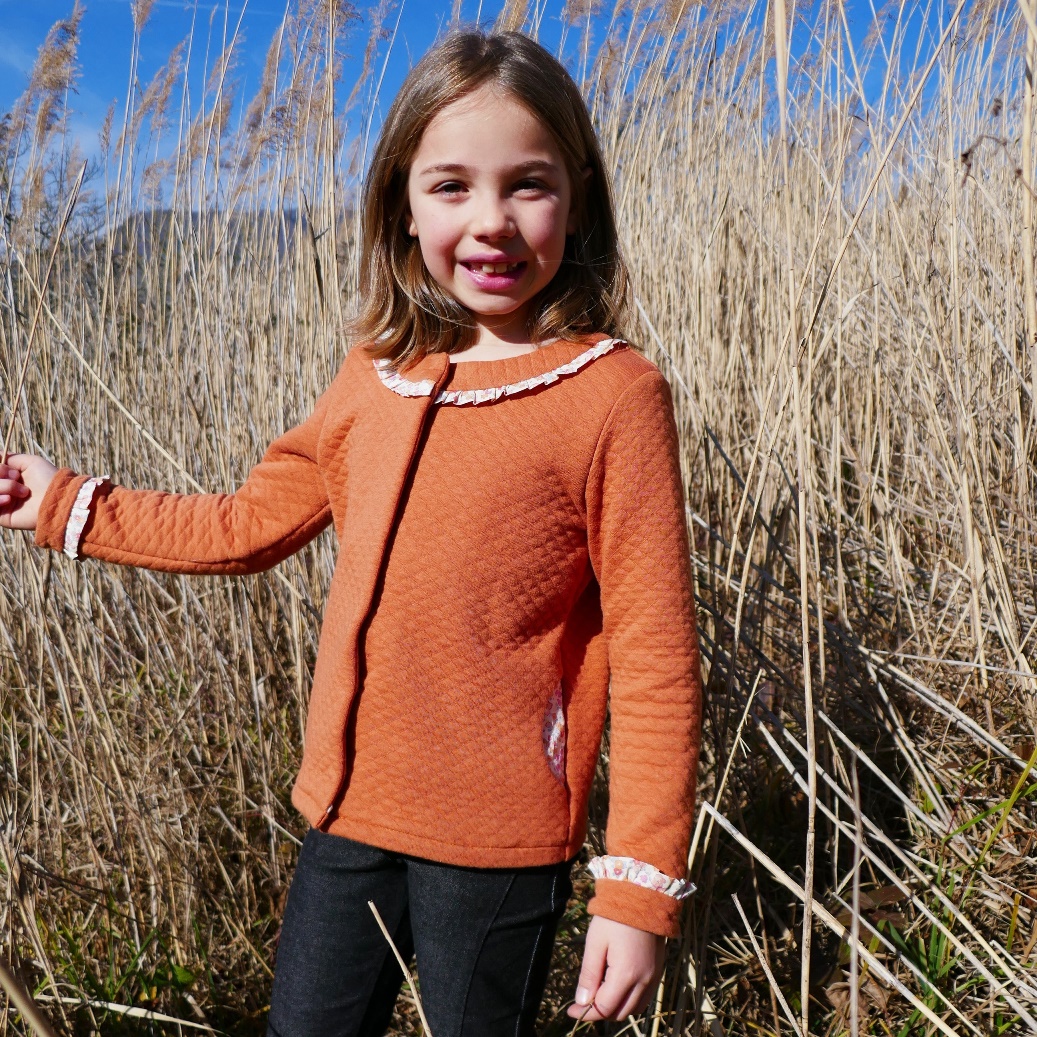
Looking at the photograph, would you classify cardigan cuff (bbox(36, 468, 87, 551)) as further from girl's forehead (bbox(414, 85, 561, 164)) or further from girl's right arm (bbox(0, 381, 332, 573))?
girl's forehead (bbox(414, 85, 561, 164))

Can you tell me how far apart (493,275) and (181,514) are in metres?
0.38

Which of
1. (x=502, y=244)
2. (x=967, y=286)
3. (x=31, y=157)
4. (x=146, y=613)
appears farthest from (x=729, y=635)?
(x=31, y=157)

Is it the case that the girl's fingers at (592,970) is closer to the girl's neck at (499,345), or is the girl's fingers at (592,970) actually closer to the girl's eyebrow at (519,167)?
the girl's neck at (499,345)

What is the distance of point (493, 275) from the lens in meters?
0.79

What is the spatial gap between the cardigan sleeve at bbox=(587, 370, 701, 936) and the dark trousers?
0.26 feet

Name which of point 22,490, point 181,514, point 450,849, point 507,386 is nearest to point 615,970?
point 450,849

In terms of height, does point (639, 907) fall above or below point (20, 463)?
below

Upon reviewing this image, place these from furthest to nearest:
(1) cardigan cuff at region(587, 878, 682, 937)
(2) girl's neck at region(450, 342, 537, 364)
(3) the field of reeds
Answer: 1. (3) the field of reeds
2. (2) girl's neck at region(450, 342, 537, 364)
3. (1) cardigan cuff at region(587, 878, 682, 937)

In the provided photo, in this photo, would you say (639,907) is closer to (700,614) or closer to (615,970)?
(615,970)

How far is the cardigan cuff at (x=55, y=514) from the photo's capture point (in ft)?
2.88

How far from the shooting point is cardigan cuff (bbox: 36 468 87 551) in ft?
2.88

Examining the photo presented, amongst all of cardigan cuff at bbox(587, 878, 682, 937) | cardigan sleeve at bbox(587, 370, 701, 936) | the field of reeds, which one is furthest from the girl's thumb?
cardigan cuff at bbox(587, 878, 682, 937)

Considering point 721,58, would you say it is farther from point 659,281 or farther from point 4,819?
point 4,819

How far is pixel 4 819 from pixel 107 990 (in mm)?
239
